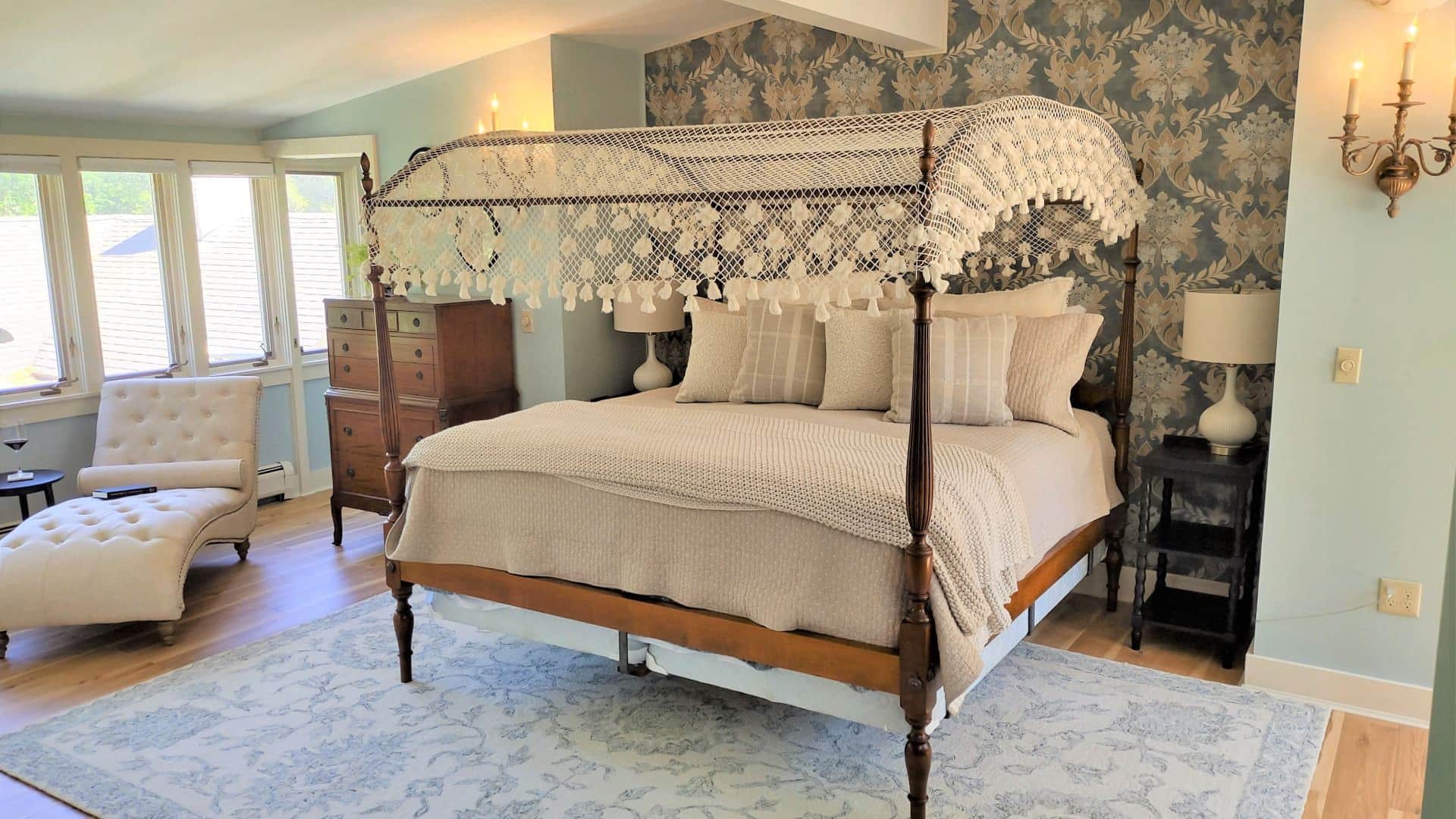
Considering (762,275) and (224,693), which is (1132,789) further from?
(224,693)

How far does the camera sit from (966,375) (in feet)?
12.2

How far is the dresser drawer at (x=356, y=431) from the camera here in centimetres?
516

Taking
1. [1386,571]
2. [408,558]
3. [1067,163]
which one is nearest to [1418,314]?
[1386,571]

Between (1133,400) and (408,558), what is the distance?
9.11ft

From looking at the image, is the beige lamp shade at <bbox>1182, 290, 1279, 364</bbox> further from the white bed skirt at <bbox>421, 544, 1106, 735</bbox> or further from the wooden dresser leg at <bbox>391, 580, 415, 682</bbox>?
the wooden dresser leg at <bbox>391, 580, 415, 682</bbox>

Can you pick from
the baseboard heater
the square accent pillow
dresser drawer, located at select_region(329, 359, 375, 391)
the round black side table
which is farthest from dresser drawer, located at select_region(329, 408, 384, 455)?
the square accent pillow

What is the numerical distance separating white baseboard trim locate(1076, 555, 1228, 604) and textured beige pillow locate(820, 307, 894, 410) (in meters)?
1.15

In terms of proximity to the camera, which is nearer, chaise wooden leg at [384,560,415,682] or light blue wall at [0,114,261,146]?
chaise wooden leg at [384,560,415,682]

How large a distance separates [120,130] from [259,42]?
1.43 meters

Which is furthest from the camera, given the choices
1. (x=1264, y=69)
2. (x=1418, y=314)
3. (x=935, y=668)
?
(x=1264, y=69)

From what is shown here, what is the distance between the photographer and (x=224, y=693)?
137 inches

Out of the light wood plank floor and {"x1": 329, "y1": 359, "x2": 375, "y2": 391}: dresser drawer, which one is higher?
{"x1": 329, "y1": 359, "x2": 375, "y2": 391}: dresser drawer

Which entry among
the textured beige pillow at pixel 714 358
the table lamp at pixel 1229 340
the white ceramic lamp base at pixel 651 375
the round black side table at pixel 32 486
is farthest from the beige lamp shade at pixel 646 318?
the round black side table at pixel 32 486

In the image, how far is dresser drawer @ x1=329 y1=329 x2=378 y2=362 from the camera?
515 cm
